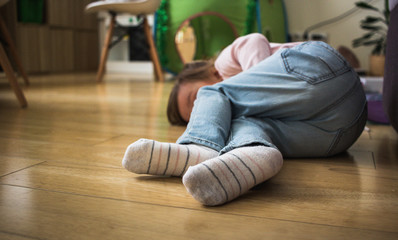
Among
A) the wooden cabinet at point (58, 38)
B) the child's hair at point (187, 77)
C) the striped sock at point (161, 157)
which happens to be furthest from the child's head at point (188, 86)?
the wooden cabinet at point (58, 38)

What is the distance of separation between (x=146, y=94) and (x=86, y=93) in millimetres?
334

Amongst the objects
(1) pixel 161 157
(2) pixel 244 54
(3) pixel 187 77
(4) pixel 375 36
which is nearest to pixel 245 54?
(2) pixel 244 54

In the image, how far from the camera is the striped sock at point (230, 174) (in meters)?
0.56

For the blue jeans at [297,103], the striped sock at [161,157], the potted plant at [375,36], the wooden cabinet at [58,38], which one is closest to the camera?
the striped sock at [161,157]

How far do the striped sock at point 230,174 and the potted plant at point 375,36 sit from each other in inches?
94.5

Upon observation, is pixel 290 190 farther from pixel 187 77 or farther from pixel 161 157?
pixel 187 77

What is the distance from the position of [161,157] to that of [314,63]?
0.39 m

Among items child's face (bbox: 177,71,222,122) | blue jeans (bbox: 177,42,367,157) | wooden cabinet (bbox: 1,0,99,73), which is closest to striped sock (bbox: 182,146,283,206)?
blue jeans (bbox: 177,42,367,157)

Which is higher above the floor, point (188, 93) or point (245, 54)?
point (245, 54)

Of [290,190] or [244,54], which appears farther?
[244,54]

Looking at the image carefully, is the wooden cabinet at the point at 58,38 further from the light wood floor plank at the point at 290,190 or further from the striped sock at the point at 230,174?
the striped sock at the point at 230,174

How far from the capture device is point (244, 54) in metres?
1.07

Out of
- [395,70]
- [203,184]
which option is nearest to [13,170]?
[203,184]

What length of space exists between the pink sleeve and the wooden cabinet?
3.00m
